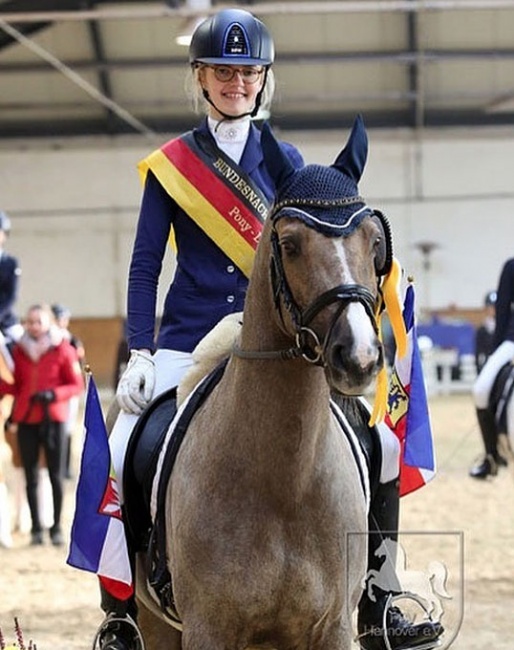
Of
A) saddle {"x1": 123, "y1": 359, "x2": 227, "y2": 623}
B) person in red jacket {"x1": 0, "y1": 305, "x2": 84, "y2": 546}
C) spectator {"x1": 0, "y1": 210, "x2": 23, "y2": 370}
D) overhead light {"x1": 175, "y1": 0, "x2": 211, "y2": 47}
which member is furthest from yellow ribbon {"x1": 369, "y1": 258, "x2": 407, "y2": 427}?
overhead light {"x1": 175, "y1": 0, "x2": 211, "y2": 47}

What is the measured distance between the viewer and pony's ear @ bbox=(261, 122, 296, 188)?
3115 mm

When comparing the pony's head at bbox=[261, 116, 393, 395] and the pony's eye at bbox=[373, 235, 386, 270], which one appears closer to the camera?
the pony's head at bbox=[261, 116, 393, 395]

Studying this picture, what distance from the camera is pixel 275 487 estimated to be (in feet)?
10.8

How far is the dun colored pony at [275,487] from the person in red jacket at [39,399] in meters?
6.99

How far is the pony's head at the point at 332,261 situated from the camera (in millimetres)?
2738

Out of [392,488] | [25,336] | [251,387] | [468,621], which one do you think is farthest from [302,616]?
[25,336]

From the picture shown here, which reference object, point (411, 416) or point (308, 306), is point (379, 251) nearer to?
point (308, 306)

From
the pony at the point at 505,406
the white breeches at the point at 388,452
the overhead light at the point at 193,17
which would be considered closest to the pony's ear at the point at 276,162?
the white breeches at the point at 388,452

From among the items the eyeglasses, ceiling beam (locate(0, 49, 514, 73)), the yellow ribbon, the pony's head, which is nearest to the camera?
the pony's head

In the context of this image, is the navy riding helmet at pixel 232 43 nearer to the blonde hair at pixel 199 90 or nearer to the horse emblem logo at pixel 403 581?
the blonde hair at pixel 199 90

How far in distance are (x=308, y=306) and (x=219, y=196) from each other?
108 cm

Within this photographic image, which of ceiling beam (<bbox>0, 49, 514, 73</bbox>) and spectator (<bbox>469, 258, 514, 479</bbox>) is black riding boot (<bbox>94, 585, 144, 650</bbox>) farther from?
ceiling beam (<bbox>0, 49, 514, 73</bbox>)

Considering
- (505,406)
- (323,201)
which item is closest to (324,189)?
(323,201)

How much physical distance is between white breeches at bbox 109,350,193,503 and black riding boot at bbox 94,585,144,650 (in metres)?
0.38
